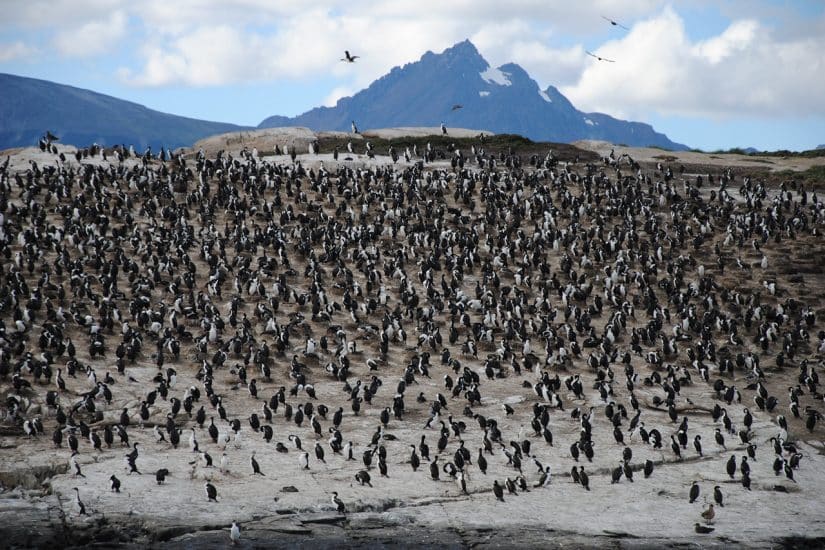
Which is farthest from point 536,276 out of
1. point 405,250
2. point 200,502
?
point 200,502

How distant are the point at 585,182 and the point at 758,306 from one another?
1949 cm

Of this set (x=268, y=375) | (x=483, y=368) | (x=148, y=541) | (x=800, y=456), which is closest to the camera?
(x=148, y=541)

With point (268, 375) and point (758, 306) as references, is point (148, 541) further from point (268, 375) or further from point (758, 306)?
point (758, 306)

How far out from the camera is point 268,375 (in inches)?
1467

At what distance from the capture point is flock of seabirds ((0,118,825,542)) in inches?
1251

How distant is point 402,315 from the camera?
45781mm

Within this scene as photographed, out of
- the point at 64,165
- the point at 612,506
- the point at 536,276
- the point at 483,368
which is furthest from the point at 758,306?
the point at 64,165

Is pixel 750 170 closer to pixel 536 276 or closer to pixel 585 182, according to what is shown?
pixel 585 182

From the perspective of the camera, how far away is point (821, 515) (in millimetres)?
28422

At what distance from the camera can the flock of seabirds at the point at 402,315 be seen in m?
31.8

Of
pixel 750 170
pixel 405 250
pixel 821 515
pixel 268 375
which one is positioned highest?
pixel 750 170

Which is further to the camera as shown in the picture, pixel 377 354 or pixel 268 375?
pixel 377 354

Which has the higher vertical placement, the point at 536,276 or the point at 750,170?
the point at 750,170

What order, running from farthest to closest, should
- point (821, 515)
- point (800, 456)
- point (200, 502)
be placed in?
point (800, 456)
point (821, 515)
point (200, 502)
